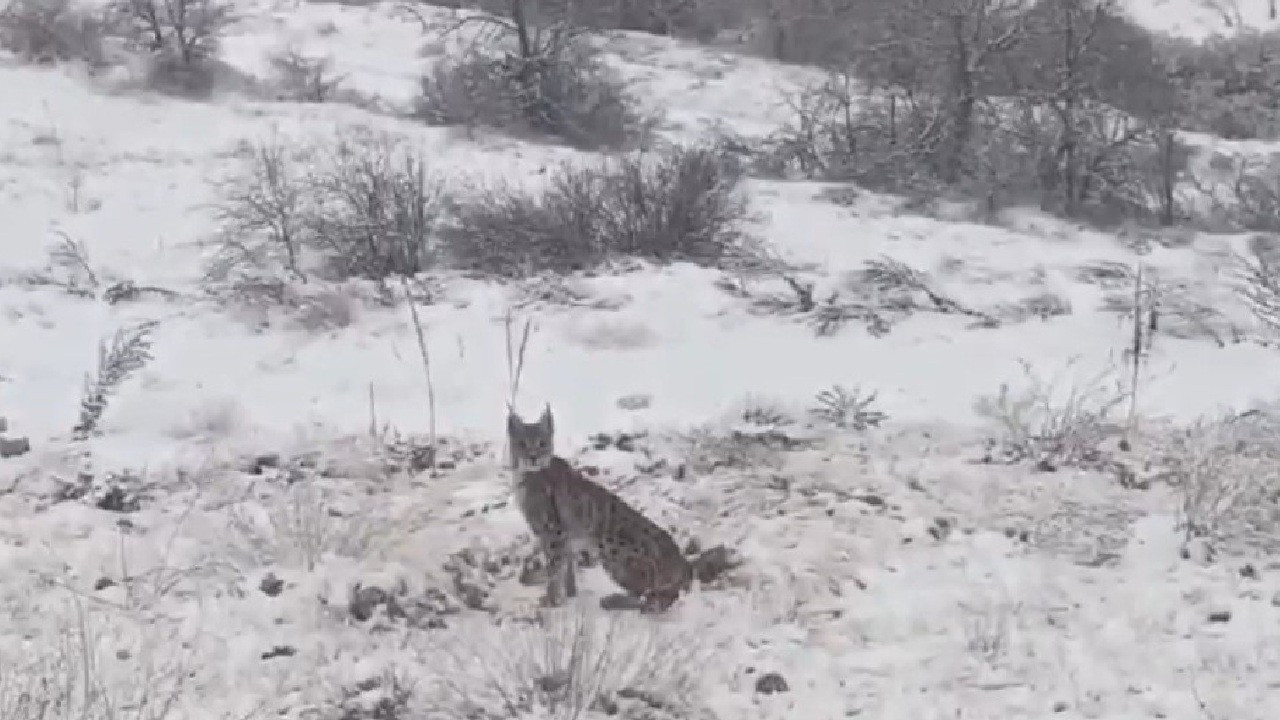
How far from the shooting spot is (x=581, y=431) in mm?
7949

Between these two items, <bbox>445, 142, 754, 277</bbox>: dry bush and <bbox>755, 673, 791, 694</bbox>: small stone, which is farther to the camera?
<bbox>445, 142, 754, 277</bbox>: dry bush

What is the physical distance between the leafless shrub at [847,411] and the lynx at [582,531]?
2631 millimetres

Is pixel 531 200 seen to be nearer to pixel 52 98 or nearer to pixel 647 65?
pixel 52 98

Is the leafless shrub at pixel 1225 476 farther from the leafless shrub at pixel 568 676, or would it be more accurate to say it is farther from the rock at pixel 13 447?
the rock at pixel 13 447

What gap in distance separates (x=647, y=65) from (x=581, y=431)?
27.1 metres

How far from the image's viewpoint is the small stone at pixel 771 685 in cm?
459

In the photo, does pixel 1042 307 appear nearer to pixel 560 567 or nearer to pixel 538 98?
pixel 560 567

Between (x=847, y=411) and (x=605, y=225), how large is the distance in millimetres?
8197

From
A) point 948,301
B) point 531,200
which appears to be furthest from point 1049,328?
point 531,200

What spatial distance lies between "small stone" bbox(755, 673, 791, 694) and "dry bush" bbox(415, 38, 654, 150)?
75.7 ft

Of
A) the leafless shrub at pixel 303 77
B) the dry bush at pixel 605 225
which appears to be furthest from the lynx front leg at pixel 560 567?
the leafless shrub at pixel 303 77

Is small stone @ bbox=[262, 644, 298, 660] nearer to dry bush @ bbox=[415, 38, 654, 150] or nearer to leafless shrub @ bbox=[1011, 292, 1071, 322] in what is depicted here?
leafless shrub @ bbox=[1011, 292, 1071, 322]

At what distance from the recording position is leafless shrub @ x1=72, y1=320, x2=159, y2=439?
7953 mm

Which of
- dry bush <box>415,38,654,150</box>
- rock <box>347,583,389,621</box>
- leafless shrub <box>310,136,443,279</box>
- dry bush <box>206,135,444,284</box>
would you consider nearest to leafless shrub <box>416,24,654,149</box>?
dry bush <box>415,38,654,150</box>
